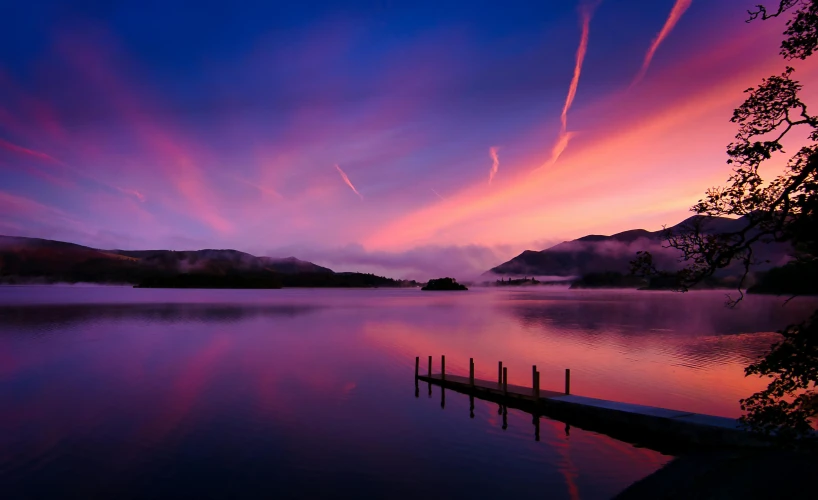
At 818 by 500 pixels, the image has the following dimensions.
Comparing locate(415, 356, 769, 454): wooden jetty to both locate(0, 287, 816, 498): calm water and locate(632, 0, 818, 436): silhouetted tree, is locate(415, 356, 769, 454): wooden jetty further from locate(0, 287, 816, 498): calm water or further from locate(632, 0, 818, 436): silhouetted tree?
locate(632, 0, 818, 436): silhouetted tree

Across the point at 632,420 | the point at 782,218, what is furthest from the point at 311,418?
the point at 782,218

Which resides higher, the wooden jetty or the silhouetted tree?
the silhouetted tree

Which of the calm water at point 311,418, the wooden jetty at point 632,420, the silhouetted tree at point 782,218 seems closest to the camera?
the silhouetted tree at point 782,218

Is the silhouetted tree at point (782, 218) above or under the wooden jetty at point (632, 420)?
above

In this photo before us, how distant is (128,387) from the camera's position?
33.4 meters

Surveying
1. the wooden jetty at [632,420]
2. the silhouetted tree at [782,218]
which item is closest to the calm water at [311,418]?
the wooden jetty at [632,420]

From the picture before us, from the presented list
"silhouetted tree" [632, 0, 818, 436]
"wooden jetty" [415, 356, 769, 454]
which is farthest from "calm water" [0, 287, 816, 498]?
"silhouetted tree" [632, 0, 818, 436]

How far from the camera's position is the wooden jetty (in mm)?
18250

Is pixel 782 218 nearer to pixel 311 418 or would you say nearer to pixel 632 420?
pixel 632 420

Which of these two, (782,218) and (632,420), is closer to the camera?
(782,218)

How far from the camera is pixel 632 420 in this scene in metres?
21.6

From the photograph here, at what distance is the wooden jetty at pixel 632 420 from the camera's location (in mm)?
18250

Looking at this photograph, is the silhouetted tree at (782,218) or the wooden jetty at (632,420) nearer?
the silhouetted tree at (782,218)

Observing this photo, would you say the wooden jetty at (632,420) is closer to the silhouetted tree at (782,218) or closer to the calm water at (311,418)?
the calm water at (311,418)
